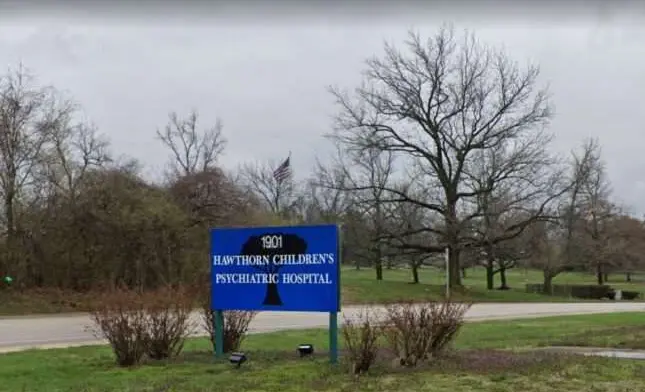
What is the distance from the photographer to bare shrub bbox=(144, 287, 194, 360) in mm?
11094

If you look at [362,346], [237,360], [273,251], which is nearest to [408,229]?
[273,251]

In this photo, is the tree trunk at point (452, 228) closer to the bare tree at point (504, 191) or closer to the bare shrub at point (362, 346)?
the bare tree at point (504, 191)

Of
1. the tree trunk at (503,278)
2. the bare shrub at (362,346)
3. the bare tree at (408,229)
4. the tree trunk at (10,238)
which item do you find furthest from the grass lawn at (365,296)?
the tree trunk at (503,278)

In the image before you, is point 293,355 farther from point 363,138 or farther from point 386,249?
point 386,249

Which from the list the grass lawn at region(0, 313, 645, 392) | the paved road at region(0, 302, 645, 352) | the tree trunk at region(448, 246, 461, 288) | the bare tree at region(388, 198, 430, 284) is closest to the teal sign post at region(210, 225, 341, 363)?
the grass lawn at region(0, 313, 645, 392)

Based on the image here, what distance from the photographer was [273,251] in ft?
36.6

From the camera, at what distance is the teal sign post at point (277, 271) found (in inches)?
421

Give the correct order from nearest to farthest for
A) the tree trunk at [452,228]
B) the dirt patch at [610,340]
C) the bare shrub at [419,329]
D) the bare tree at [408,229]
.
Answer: the bare shrub at [419,329] < the dirt patch at [610,340] < the tree trunk at [452,228] < the bare tree at [408,229]

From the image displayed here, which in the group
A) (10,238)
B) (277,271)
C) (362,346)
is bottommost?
(362,346)

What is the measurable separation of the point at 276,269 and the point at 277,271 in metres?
0.03

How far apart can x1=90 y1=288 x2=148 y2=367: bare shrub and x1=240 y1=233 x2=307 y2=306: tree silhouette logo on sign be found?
182 cm

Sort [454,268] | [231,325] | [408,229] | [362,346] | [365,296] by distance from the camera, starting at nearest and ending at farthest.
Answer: [362,346], [231,325], [365,296], [454,268], [408,229]

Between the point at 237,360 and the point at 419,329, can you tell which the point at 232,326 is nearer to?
the point at 237,360

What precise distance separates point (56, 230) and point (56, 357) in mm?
20242
